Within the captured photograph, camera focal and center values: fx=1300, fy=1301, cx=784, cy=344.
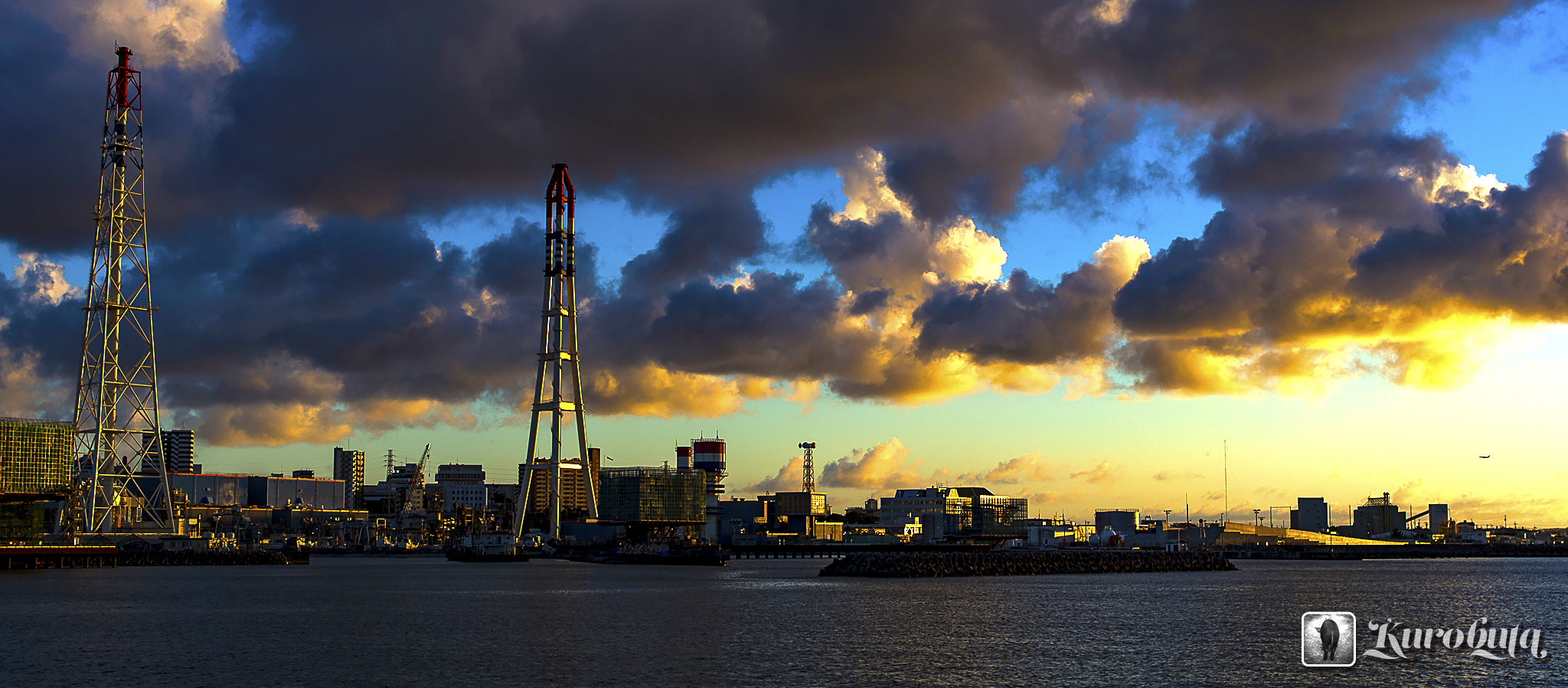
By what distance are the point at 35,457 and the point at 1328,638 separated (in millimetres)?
129060

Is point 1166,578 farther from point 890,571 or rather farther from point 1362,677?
point 1362,677

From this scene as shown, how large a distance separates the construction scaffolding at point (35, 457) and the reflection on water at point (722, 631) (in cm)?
2419

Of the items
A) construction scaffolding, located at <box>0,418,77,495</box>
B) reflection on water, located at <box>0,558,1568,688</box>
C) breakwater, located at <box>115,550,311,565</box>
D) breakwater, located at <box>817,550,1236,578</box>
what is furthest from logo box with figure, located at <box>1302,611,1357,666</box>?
breakwater, located at <box>115,550,311,565</box>

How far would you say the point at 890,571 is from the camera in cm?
12394

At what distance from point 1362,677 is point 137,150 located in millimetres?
130798

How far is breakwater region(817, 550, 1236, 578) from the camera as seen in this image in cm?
12631

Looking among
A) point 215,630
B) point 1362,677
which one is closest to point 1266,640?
point 1362,677

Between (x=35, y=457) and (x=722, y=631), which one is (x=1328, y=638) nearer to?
(x=722, y=631)

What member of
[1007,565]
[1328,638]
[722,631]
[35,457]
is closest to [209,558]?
[35,457]

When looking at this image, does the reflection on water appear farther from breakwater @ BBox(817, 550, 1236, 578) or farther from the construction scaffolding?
the construction scaffolding

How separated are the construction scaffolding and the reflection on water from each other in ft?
79.3

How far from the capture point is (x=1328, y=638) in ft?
198

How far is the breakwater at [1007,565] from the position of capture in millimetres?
126312

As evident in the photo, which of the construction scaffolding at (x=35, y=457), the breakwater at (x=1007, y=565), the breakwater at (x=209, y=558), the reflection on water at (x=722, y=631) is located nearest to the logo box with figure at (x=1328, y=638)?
the reflection on water at (x=722, y=631)
